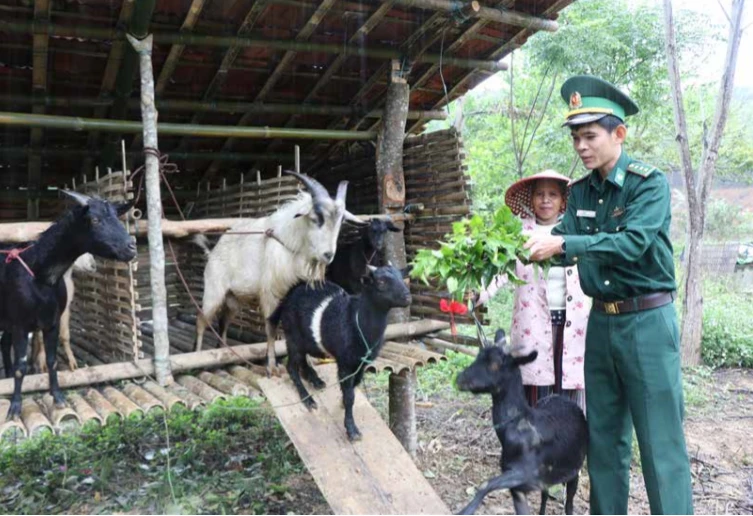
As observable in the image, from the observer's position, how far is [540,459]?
3924mm

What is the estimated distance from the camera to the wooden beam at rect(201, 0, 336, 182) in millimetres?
5289

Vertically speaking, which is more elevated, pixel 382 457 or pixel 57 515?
pixel 382 457

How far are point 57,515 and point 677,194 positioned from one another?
1030 inches

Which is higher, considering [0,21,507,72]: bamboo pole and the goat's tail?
[0,21,507,72]: bamboo pole

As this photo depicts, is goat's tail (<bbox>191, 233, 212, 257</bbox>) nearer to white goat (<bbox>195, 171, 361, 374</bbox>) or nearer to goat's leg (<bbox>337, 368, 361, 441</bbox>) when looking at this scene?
white goat (<bbox>195, 171, 361, 374</bbox>)

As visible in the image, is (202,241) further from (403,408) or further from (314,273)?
(403,408)

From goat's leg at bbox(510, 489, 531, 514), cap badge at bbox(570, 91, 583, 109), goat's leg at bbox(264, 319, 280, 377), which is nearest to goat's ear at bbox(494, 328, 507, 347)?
goat's leg at bbox(510, 489, 531, 514)

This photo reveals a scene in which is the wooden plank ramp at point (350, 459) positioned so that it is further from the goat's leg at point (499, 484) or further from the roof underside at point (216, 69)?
the roof underside at point (216, 69)

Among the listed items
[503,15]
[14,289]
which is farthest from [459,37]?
[14,289]

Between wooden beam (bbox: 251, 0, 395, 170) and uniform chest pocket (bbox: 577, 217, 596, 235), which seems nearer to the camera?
uniform chest pocket (bbox: 577, 217, 596, 235)

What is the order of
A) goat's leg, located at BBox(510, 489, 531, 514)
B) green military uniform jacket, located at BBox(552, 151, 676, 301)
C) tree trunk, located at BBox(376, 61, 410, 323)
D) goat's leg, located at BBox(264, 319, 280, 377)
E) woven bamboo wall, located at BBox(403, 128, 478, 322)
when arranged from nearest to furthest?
green military uniform jacket, located at BBox(552, 151, 676, 301) < goat's leg, located at BBox(510, 489, 531, 514) < goat's leg, located at BBox(264, 319, 280, 377) < woven bamboo wall, located at BBox(403, 128, 478, 322) < tree trunk, located at BBox(376, 61, 410, 323)

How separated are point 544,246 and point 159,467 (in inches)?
168

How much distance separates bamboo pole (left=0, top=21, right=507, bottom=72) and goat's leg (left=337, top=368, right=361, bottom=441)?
125 inches

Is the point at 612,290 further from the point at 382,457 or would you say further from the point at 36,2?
the point at 36,2
